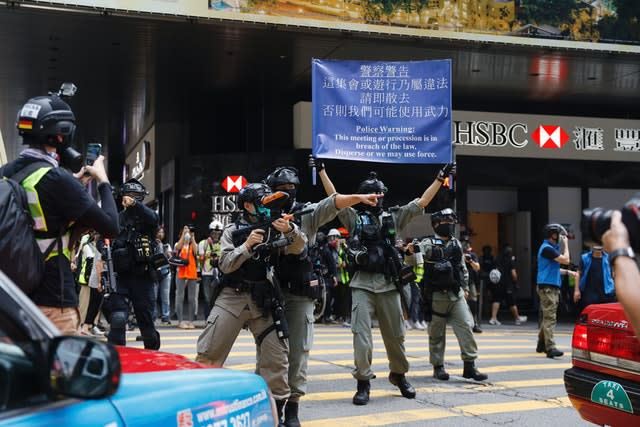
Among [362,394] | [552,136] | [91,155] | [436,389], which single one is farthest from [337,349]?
[552,136]

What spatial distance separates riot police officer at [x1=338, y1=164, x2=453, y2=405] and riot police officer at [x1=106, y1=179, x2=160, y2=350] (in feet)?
6.38

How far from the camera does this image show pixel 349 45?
49.8 ft

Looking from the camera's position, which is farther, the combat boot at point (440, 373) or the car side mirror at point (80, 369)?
the combat boot at point (440, 373)

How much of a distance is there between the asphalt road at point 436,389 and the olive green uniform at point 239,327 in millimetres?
913

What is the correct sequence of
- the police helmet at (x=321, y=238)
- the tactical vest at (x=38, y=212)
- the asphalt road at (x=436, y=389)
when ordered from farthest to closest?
the police helmet at (x=321, y=238), the asphalt road at (x=436, y=389), the tactical vest at (x=38, y=212)

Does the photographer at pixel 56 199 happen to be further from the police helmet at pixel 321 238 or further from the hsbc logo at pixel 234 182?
the hsbc logo at pixel 234 182

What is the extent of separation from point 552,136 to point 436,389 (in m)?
14.2

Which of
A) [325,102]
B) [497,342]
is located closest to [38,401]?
[325,102]

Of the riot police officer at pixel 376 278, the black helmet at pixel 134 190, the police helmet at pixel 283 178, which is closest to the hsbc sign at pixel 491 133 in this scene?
the riot police officer at pixel 376 278

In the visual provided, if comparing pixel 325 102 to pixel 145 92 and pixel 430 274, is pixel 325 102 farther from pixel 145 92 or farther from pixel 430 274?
pixel 145 92

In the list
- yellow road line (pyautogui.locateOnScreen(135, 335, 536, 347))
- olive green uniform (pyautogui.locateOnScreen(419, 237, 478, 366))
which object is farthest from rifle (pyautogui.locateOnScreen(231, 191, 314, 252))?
yellow road line (pyautogui.locateOnScreen(135, 335, 536, 347))

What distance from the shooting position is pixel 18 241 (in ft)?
10.8

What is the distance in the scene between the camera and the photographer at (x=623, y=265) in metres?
2.74

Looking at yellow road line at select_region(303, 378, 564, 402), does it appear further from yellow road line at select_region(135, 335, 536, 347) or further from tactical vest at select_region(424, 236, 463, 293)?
yellow road line at select_region(135, 335, 536, 347)
